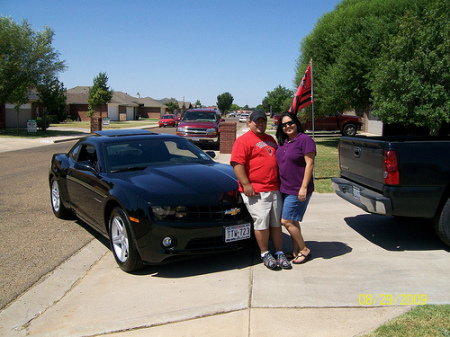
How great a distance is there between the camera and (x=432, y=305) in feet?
12.1

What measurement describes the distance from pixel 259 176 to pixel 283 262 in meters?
1.01

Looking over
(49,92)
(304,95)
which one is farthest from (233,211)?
(49,92)

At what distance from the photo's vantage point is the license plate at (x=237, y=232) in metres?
4.59

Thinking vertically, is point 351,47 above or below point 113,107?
above

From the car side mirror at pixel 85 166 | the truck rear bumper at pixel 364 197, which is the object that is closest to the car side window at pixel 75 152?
the car side mirror at pixel 85 166

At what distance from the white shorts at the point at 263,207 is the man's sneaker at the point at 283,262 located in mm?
403

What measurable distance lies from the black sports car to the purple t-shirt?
1.96 ft

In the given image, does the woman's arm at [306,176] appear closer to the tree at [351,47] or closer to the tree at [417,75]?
the tree at [417,75]

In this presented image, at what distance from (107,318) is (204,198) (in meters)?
1.57

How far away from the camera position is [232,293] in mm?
4074

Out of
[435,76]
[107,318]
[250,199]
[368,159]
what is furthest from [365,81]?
[107,318]

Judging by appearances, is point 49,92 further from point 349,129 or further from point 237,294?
point 237,294

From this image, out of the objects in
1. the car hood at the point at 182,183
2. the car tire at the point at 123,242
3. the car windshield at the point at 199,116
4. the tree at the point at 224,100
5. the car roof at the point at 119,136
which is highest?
the tree at the point at 224,100

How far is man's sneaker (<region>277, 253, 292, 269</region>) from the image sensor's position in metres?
4.68
